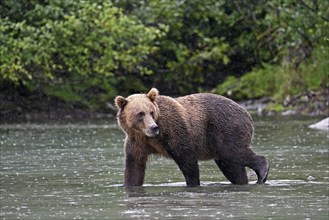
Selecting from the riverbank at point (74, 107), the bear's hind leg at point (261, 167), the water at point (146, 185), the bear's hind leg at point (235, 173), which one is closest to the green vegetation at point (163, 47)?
the riverbank at point (74, 107)

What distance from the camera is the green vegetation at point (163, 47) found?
25.6 metres

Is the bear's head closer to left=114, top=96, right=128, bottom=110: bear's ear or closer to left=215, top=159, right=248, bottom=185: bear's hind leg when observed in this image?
left=114, top=96, right=128, bottom=110: bear's ear

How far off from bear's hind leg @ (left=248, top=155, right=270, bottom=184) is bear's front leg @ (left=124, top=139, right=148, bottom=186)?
1.32 m

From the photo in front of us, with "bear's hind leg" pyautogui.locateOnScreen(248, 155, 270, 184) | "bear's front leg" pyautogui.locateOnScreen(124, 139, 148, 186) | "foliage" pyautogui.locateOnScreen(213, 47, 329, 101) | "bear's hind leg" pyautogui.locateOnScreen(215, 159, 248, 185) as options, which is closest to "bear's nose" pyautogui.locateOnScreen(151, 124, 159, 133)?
"bear's front leg" pyautogui.locateOnScreen(124, 139, 148, 186)

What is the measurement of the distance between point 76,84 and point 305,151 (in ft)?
41.9

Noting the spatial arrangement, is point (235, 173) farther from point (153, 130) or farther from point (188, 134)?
point (153, 130)

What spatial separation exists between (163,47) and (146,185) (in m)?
17.1

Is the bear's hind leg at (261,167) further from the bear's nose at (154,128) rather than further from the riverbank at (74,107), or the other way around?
the riverbank at (74,107)

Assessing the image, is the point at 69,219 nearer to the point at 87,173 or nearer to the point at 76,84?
the point at 87,173

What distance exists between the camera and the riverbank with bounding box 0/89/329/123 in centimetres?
2548

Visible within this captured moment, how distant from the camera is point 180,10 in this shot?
28.5m

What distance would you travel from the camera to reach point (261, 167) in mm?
11789

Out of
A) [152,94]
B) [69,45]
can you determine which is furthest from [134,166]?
[69,45]

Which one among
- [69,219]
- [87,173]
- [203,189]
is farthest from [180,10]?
[69,219]
